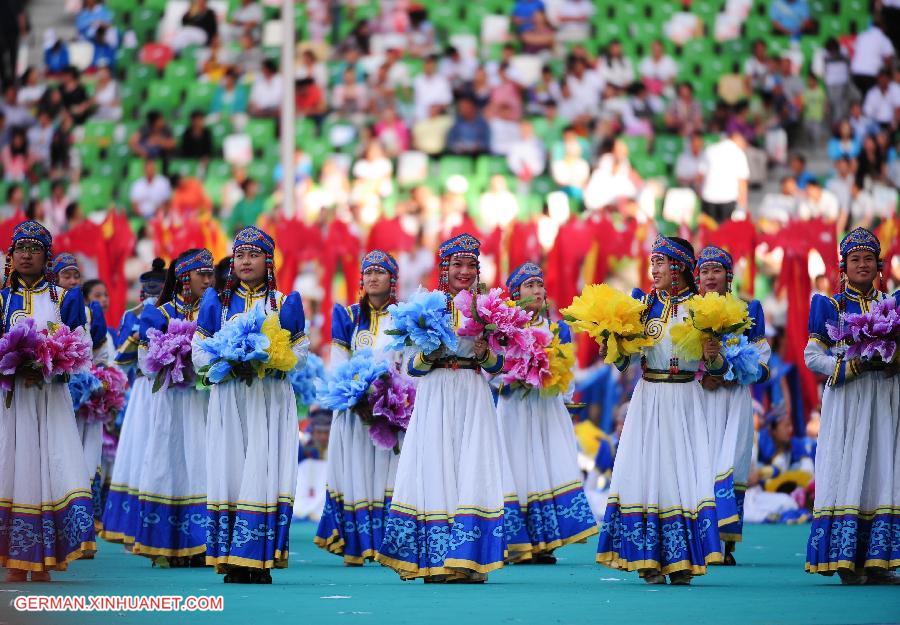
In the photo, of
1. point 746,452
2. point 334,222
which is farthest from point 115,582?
point 334,222

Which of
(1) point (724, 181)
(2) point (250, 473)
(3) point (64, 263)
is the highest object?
(1) point (724, 181)

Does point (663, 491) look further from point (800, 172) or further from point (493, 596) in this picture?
point (800, 172)

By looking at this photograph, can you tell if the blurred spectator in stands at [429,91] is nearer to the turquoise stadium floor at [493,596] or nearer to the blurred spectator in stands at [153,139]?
the blurred spectator in stands at [153,139]

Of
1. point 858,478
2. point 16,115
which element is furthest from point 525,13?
point 858,478

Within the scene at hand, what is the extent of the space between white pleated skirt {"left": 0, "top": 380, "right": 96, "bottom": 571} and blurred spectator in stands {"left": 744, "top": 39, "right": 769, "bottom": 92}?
18902 mm

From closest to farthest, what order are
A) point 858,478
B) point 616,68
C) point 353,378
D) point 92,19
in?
point 858,478, point 353,378, point 616,68, point 92,19

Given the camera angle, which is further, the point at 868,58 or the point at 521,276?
the point at 868,58

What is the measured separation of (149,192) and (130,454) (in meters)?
14.1

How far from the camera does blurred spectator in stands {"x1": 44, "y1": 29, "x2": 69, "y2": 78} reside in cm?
2911

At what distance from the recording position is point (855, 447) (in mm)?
10734

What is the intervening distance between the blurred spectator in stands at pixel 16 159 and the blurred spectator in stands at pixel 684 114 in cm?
1058

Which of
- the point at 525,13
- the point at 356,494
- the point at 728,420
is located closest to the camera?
the point at 356,494

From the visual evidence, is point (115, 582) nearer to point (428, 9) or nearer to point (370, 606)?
point (370, 606)

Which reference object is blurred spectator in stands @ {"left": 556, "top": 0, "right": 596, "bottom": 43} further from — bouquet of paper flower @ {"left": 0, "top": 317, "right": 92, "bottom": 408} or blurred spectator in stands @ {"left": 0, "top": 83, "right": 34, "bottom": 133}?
bouquet of paper flower @ {"left": 0, "top": 317, "right": 92, "bottom": 408}
